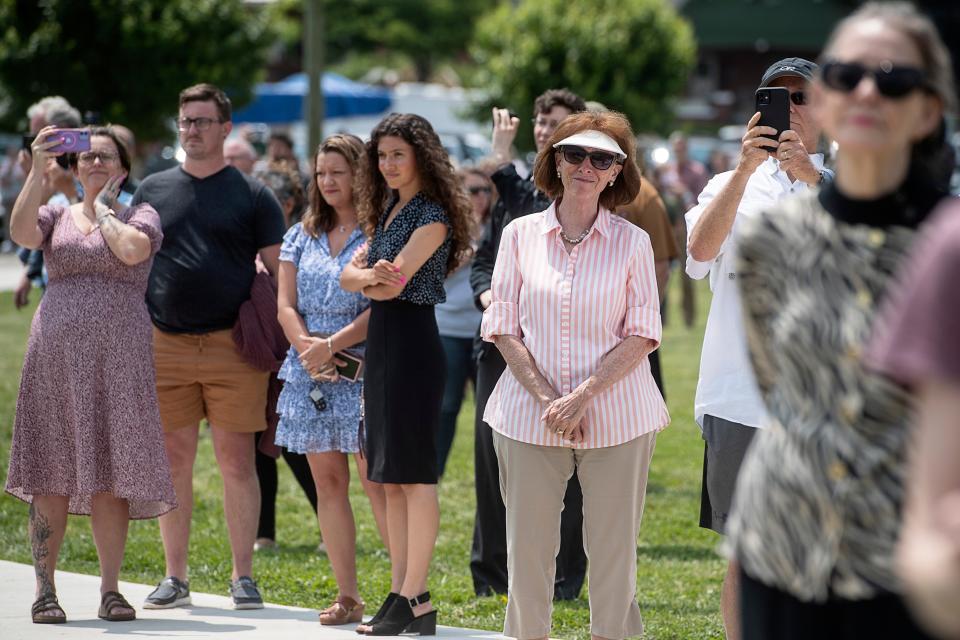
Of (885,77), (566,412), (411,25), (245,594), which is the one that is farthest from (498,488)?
(411,25)

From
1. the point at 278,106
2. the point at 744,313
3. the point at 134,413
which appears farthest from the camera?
the point at 278,106

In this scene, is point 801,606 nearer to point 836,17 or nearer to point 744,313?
point 744,313

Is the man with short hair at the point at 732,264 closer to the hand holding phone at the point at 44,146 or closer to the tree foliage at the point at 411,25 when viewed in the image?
the hand holding phone at the point at 44,146

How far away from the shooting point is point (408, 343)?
6277 mm

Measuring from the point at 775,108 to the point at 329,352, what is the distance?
2.46m

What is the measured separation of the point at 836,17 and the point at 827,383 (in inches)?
2512

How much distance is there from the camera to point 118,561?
6688 millimetres

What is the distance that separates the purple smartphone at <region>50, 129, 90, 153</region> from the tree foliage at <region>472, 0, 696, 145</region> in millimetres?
23974

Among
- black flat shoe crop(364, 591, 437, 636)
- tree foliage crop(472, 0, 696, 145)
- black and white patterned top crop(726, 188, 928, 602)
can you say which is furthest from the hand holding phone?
tree foliage crop(472, 0, 696, 145)

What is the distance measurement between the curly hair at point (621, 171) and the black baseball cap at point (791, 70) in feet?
1.99

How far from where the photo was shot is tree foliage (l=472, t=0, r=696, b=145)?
102 feet

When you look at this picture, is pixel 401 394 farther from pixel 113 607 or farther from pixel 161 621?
pixel 113 607

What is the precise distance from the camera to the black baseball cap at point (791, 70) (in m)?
5.30

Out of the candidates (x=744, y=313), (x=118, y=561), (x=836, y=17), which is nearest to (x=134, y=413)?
(x=118, y=561)
